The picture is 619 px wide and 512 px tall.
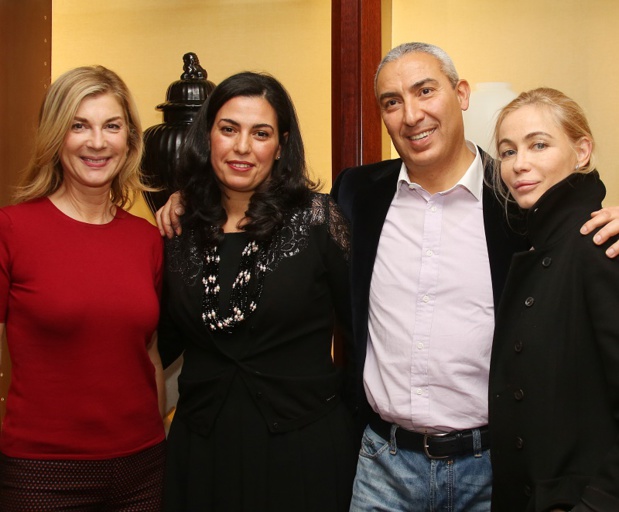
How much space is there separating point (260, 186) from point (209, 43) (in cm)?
157

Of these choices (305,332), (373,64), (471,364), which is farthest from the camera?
(373,64)

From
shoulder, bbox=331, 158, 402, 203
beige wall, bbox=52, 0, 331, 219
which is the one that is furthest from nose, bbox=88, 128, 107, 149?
beige wall, bbox=52, 0, 331, 219

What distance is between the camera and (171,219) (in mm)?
1973

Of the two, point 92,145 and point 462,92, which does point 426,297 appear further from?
point 92,145

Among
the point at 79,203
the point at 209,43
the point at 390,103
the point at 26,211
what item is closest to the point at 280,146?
the point at 390,103

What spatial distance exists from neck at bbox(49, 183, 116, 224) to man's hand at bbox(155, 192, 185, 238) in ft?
0.58

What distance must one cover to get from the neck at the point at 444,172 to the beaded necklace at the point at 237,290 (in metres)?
0.45

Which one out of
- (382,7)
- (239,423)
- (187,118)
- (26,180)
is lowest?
(239,423)

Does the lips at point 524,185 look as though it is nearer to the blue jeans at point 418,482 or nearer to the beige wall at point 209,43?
the blue jeans at point 418,482

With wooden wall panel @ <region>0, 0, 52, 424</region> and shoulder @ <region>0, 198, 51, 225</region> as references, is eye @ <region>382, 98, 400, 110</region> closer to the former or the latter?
shoulder @ <region>0, 198, 51, 225</region>

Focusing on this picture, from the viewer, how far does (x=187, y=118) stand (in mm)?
2553

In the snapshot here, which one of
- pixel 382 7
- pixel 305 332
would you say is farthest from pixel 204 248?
pixel 382 7

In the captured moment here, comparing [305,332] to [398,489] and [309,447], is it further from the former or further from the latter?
[398,489]

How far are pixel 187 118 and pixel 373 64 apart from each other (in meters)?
0.74
